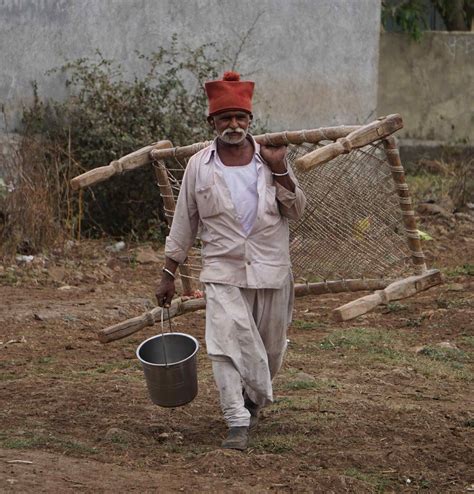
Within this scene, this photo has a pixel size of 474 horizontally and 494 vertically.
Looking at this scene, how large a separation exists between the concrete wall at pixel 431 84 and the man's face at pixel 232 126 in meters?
12.5

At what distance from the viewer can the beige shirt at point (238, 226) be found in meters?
5.25

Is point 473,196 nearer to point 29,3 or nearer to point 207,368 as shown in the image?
point 29,3

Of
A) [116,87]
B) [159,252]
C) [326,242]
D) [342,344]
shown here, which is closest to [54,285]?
[159,252]

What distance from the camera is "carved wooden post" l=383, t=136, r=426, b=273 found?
622 cm

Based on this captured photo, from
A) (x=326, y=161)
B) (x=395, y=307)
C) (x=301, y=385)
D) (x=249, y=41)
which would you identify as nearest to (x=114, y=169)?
(x=301, y=385)

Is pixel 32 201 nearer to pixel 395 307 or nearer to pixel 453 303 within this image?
pixel 395 307

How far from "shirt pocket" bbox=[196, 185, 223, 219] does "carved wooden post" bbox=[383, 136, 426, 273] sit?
50.1 inches

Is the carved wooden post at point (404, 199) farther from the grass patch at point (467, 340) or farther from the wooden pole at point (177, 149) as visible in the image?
the grass patch at point (467, 340)

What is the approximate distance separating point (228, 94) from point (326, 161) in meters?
0.68

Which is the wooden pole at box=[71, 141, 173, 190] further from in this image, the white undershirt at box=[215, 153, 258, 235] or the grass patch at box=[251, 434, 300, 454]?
the grass patch at box=[251, 434, 300, 454]

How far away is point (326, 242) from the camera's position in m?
6.52

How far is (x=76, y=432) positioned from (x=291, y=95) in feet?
28.6

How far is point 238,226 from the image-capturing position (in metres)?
5.27

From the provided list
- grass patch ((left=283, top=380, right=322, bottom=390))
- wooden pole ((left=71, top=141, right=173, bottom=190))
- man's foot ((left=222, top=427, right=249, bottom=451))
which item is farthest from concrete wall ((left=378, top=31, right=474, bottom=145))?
man's foot ((left=222, top=427, right=249, bottom=451))
